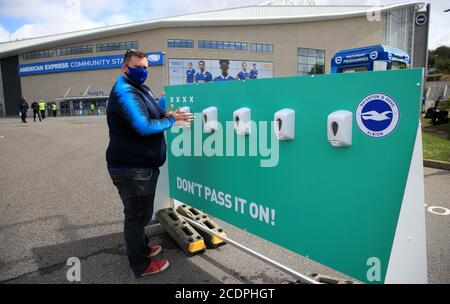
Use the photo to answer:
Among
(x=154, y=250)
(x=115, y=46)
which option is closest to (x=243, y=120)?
(x=154, y=250)

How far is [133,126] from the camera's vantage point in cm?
256

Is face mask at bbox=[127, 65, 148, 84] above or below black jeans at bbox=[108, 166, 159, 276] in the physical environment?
above

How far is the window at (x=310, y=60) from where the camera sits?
49.8 metres

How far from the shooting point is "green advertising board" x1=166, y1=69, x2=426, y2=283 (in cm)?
182

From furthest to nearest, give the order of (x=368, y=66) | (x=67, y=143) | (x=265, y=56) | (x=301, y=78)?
(x=265, y=56) → (x=67, y=143) → (x=368, y=66) → (x=301, y=78)

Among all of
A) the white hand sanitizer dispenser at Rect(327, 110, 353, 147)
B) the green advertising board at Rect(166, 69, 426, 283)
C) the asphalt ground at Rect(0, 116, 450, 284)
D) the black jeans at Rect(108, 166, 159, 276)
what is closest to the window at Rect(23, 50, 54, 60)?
the asphalt ground at Rect(0, 116, 450, 284)

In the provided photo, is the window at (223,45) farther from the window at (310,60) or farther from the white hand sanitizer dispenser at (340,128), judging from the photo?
the white hand sanitizer dispenser at (340,128)

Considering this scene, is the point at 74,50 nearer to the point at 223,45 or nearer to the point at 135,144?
the point at 223,45

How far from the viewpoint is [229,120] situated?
2938 mm

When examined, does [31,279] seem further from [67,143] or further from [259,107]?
[67,143]

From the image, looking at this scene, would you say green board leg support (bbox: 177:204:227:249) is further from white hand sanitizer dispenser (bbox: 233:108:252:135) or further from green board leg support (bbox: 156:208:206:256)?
white hand sanitizer dispenser (bbox: 233:108:252:135)

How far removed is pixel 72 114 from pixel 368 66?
42532 millimetres

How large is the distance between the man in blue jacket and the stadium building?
129 feet
